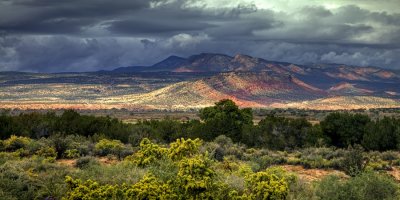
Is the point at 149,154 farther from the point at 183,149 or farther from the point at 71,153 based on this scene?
the point at 71,153

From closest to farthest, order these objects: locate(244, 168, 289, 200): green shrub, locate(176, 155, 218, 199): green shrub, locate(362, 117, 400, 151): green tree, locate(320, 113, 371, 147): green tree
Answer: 1. locate(176, 155, 218, 199): green shrub
2. locate(244, 168, 289, 200): green shrub
3. locate(362, 117, 400, 151): green tree
4. locate(320, 113, 371, 147): green tree

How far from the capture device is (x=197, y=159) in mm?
16625

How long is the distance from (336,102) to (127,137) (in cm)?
15370

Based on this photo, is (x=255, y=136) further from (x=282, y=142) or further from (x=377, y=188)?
(x=377, y=188)

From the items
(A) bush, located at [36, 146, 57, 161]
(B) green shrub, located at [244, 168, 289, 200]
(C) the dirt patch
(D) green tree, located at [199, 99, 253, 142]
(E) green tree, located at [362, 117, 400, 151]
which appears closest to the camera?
(B) green shrub, located at [244, 168, 289, 200]

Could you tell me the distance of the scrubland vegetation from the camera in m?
16.5

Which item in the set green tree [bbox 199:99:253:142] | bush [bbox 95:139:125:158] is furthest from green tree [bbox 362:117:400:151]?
bush [bbox 95:139:125:158]

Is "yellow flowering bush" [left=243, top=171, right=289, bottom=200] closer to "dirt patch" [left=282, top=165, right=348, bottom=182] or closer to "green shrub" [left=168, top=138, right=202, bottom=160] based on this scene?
"green shrub" [left=168, top=138, right=202, bottom=160]

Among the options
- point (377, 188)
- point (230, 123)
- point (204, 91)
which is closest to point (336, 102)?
point (204, 91)

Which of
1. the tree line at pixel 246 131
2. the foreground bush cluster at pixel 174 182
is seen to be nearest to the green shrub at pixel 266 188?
the foreground bush cluster at pixel 174 182

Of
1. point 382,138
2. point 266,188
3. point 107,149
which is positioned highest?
point 266,188

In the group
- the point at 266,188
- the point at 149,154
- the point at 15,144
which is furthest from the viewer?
the point at 15,144

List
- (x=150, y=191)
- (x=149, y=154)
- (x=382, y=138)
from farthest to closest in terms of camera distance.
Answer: (x=382, y=138), (x=149, y=154), (x=150, y=191)

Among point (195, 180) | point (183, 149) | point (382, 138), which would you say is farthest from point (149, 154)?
point (382, 138)
